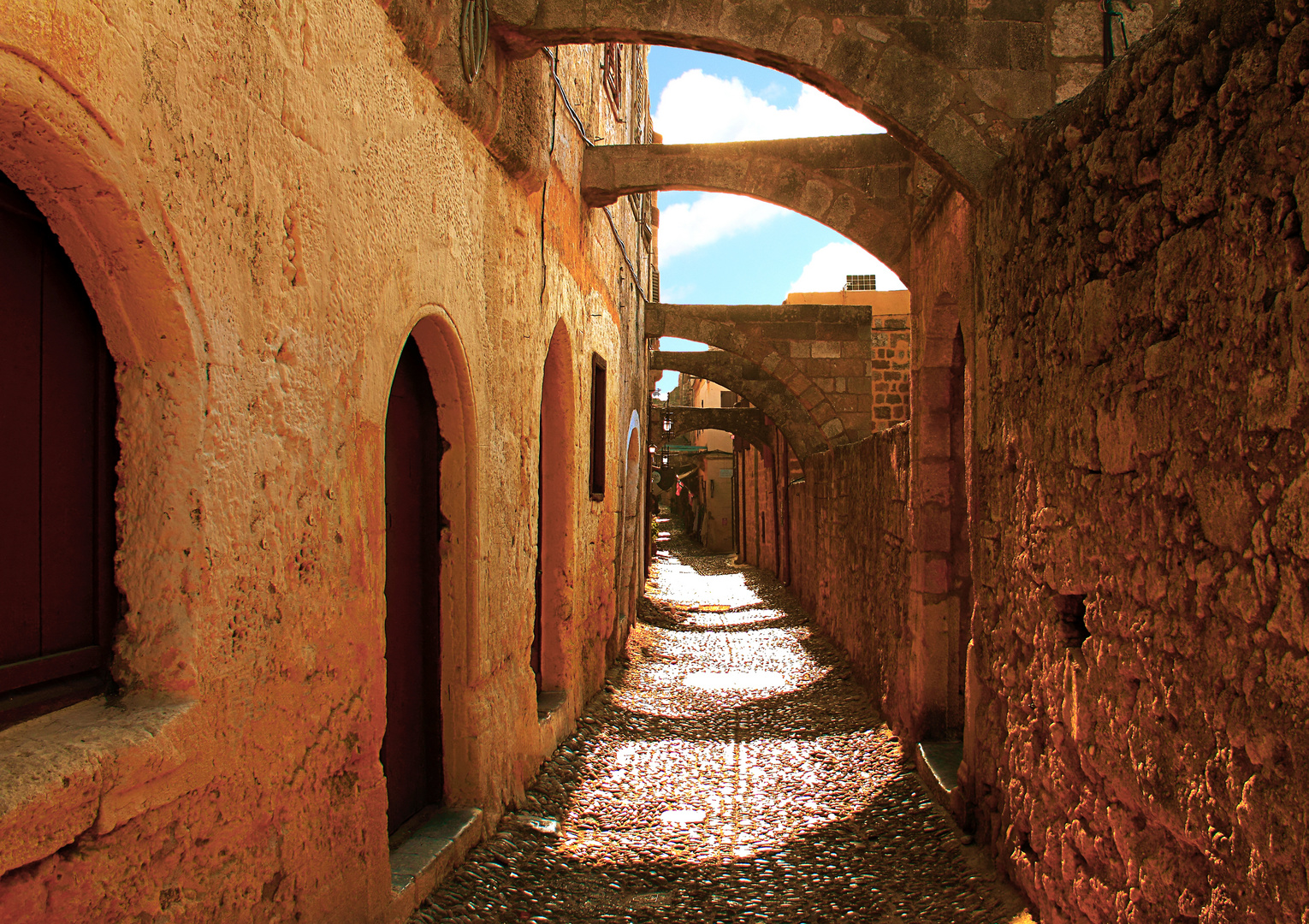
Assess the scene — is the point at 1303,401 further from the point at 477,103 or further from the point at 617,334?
the point at 617,334

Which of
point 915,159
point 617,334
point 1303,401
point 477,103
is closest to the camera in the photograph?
point 1303,401

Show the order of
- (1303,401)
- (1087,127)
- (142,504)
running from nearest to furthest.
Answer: (1303,401) < (142,504) < (1087,127)

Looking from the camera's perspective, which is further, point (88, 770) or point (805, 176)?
point (805, 176)

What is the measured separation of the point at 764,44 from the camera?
3498 mm

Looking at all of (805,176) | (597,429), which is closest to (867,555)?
(597,429)

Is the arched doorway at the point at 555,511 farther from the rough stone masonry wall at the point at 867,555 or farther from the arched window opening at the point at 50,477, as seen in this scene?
the arched window opening at the point at 50,477

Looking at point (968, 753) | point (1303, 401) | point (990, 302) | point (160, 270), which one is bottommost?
point (968, 753)

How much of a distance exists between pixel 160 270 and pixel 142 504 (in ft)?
1.49

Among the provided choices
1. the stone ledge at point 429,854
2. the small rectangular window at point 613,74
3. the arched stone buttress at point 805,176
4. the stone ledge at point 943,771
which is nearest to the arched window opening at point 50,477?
the stone ledge at point 429,854

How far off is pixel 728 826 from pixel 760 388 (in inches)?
333

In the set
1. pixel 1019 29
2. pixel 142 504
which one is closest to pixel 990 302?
pixel 1019 29

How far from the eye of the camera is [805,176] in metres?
5.51

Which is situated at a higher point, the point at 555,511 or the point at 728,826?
the point at 555,511

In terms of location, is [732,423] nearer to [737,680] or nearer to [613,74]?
[613,74]
